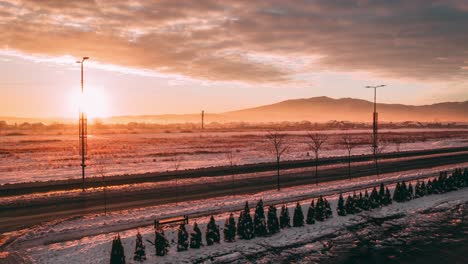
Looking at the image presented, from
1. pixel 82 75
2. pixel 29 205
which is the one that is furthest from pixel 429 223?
pixel 82 75

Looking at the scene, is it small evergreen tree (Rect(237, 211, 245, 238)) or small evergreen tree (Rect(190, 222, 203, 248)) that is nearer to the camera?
small evergreen tree (Rect(190, 222, 203, 248))

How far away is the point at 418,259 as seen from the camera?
15305 mm

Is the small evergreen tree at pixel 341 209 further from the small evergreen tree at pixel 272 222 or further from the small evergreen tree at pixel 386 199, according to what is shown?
the small evergreen tree at pixel 272 222

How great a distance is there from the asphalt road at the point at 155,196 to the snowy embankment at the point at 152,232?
1743mm

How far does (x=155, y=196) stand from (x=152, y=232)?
Result: 30.6 ft

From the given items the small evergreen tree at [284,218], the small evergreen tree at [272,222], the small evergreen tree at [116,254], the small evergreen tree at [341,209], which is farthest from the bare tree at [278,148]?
the small evergreen tree at [116,254]

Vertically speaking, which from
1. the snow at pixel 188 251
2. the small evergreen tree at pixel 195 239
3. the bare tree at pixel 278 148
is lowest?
the snow at pixel 188 251

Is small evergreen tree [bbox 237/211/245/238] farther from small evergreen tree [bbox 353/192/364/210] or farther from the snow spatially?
small evergreen tree [bbox 353/192/364/210]

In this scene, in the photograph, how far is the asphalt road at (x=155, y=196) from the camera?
21.3 meters

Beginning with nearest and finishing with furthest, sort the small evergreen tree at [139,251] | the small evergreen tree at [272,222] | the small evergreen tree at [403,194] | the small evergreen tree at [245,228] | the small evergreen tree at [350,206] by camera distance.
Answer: the small evergreen tree at [139,251] → the small evergreen tree at [245,228] → the small evergreen tree at [272,222] → the small evergreen tree at [350,206] → the small evergreen tree at [403,194]

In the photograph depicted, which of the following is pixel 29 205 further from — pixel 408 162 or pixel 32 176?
pixel 408 162

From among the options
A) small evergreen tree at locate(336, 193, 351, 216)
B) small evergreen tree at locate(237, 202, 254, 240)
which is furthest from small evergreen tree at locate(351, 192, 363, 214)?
small evergreen tree at locate(237, 202, 254, 240)

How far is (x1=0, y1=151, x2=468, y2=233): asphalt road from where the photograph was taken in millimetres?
21344

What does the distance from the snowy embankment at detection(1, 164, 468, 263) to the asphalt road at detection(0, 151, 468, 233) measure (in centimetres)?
174
